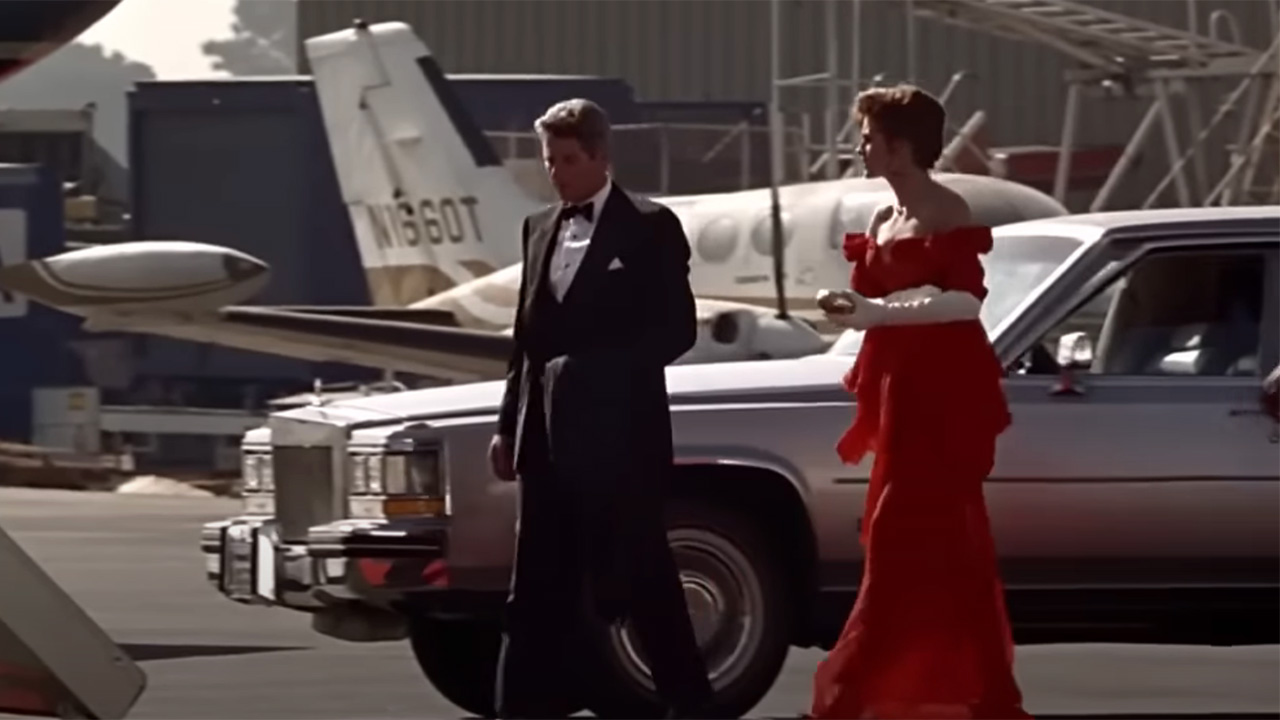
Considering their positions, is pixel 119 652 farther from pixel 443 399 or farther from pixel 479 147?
pixel 479 147

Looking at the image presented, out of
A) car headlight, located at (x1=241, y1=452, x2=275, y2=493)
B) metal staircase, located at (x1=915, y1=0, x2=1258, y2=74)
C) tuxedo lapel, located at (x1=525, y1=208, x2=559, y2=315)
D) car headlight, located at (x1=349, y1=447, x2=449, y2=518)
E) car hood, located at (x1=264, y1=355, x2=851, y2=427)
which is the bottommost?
metal staircase, located at (x1=915, y1=0, x2=1258, y2=74)

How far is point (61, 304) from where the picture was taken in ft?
84.6

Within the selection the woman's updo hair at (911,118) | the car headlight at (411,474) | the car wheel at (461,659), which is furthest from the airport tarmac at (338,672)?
the woman's updo hair at (911,118)

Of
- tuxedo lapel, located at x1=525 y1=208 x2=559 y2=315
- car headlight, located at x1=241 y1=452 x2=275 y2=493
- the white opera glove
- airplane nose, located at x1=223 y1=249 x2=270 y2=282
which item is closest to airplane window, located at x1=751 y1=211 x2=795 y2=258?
airplane nose, located at x1=223 y1=249 x2=270 y2=282

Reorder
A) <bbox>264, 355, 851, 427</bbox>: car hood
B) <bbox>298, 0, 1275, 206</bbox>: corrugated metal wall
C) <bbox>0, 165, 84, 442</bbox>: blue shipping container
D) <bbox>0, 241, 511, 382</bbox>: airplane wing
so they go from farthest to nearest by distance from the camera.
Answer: <bbox>298, 0, 1275, 206</bbox>: corrugated metal wall
<bbox>0, 165, 84, 442</bbox>: blue shipping container
<bbox>0, 241, 511, 382</bbox>: airplane wing
<bbox>264, 355, 851, 427</bbox>: car hood

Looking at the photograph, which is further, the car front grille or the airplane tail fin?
the airplane tail fin

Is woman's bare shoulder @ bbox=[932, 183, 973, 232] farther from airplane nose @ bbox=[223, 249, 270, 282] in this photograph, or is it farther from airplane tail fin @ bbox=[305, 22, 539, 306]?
airplane tail fin @ bbox=[305, 22, 539, 306]

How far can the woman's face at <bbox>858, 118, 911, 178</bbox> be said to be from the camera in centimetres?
790

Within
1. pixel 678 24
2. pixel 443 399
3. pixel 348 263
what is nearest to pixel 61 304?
pixel 348 263

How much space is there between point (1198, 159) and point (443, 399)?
25642mm

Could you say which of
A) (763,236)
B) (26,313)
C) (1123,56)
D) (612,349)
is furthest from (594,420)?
(1123,56)

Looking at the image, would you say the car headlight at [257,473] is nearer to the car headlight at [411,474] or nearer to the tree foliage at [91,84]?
the car headlight at [411,474]

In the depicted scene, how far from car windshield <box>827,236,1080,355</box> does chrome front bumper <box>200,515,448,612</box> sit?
1.37 m

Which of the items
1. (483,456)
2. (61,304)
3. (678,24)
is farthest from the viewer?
(678,24)
